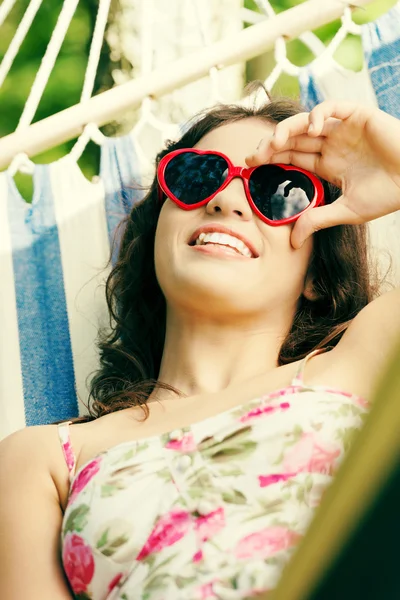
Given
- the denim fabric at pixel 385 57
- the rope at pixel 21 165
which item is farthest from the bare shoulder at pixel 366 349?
the rope at pixel 21 165

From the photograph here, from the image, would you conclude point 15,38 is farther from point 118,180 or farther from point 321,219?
point 321,219

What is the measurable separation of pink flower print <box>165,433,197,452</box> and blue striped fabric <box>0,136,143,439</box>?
0.66 m

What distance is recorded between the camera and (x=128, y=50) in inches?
181

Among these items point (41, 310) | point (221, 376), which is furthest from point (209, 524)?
point (41, 310)

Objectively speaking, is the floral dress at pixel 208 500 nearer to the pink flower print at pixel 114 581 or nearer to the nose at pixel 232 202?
the pink flower print at pixel 114 581

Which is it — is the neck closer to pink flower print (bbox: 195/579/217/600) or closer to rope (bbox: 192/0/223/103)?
pink flower print (bbox: 195/579/217/600)

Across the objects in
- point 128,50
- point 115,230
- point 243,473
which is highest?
point 128,50

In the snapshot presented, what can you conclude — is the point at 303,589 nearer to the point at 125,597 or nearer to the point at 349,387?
the point at 125,597

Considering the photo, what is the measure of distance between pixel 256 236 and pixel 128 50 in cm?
325

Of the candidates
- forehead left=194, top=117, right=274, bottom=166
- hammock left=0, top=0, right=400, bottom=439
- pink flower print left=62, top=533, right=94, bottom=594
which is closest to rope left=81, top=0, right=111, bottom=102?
hammock left=0, top=0, right=400, bottom=439

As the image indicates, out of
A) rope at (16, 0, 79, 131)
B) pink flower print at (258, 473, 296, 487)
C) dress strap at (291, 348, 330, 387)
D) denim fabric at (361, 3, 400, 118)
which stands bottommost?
pink flower print at (258, 473, 296, 487)

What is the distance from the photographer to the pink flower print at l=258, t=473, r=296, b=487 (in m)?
1.24

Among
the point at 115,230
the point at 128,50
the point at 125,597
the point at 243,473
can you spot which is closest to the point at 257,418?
the point at 243,473

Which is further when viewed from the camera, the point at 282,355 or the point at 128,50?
the point at 128,50
